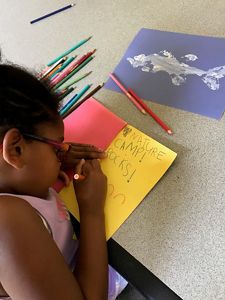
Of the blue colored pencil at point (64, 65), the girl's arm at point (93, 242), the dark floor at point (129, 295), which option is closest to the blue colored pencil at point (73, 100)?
the blue colored pencil at point (64, 65)

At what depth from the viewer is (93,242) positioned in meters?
0.62

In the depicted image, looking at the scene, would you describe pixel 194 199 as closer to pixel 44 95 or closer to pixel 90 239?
Result: pixel 90 239

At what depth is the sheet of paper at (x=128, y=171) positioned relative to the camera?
62 centimetres

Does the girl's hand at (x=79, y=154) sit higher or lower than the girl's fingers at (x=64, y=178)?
higher

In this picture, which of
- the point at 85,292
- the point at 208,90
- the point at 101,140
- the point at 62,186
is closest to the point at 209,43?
the point at 208,90

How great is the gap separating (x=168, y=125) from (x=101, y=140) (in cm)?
14

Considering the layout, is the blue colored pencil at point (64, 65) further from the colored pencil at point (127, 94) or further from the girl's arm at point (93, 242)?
the girl's arm at point (93, 242)

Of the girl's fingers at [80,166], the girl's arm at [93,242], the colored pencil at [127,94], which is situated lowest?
the girl's arm at [93,242]

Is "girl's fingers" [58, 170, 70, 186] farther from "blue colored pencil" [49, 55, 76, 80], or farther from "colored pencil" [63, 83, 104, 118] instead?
"blue colored pencil" [49, 55, 76, 80]

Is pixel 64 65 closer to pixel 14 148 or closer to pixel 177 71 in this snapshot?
pixel 177 71

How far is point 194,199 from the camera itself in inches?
23.0

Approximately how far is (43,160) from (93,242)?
0.53 ft

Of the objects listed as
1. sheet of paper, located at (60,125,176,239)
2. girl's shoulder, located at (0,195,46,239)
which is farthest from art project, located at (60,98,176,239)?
girl's shoulder, located at (0,195,46,239)

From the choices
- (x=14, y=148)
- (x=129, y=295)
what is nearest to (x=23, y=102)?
(x=14, y=148)
